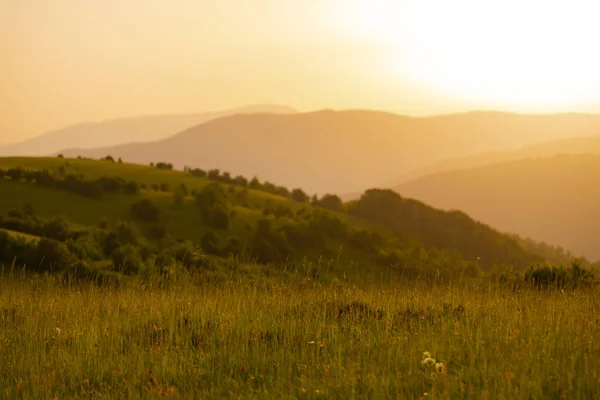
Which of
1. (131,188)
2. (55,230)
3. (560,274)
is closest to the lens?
(560,274)

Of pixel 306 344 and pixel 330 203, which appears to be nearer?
pixel 306 344

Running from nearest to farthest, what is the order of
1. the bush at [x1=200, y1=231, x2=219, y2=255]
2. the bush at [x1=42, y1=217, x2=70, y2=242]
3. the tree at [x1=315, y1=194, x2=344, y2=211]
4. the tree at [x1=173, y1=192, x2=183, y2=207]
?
the bush at [x1=42, y1=217, x2=70, y2=242] < the bush at [x1=200, y1=231, x2=219, y2=255] < the tree at [x1=173, y1=192, x2=183, y2=207] < the tree at [x1=315, y1=194, x2=344, y2=211]

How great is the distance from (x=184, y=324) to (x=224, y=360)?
214cm

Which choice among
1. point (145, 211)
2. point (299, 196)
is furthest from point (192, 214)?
point (299, 196)

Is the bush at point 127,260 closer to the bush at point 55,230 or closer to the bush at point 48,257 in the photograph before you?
the bush at point 48,257

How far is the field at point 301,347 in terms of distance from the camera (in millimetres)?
6309

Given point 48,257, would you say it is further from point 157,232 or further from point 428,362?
point 157,232

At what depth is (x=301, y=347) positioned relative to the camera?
8125 millimetres

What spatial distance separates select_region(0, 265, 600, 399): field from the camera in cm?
631

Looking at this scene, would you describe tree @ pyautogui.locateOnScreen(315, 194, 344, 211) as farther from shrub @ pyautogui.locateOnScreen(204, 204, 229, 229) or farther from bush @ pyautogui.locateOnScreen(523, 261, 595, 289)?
bush @ pyautogui.locateOnScreen(523, 261, 595, 289)

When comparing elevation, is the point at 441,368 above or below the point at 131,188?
above

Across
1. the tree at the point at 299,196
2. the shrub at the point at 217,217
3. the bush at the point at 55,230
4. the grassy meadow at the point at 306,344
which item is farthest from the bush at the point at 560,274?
the tree at the point at 299,196

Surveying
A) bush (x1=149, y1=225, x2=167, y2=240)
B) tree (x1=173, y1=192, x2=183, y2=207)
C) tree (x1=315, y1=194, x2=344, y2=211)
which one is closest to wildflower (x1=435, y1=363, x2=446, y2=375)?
bush (x1=149, y1=225, x2=167, y2=240)

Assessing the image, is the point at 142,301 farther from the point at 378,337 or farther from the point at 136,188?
the point at 136,188
